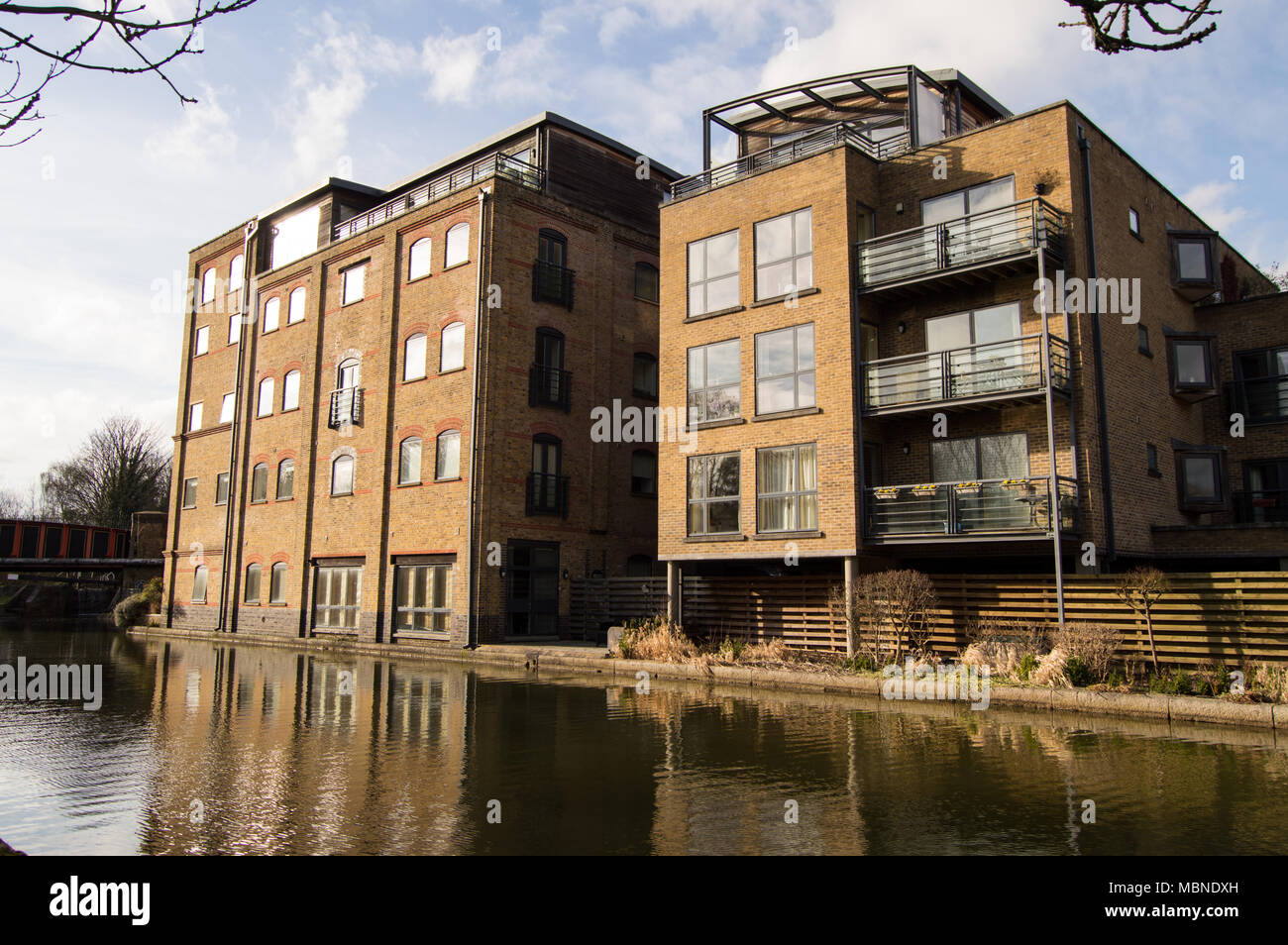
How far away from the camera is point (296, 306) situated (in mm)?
30938

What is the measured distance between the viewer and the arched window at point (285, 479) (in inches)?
1169

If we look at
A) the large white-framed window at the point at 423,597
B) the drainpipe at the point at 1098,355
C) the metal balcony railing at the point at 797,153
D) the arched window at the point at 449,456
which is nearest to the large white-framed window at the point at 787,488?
the drainpipe at the point at 1098,355

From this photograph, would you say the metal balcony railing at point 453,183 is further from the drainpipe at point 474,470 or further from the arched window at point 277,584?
the arched window at point 277,584

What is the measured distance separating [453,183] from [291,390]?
362 inches

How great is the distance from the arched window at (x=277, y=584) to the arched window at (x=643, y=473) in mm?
11463

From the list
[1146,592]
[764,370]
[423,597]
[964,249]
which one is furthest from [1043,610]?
[423,597]

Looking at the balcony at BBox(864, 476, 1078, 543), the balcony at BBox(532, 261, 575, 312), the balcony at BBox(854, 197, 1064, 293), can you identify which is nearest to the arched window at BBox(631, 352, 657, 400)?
Result: the balcony at BBox(532, 261, 575, 312)

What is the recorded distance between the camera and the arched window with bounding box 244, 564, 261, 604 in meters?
30.6

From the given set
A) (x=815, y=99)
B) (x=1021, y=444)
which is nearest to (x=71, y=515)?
(x=815, y=99)

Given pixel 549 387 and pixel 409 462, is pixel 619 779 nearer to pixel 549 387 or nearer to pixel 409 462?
pixel 549 387

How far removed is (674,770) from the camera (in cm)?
867

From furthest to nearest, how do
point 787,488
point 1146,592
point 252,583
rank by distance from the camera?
1. point 252,583
2. point 787,488
3. point 1146,592
